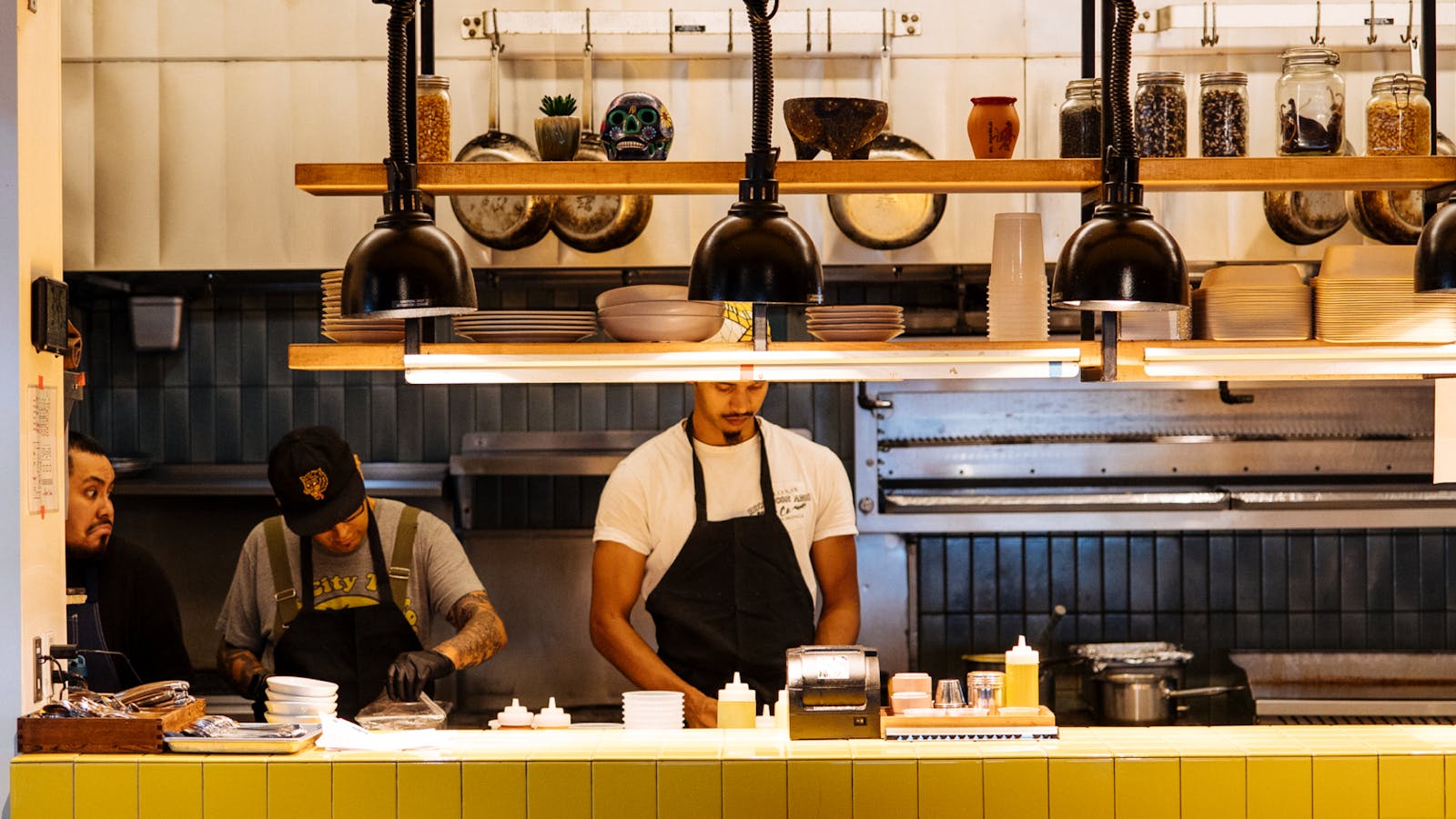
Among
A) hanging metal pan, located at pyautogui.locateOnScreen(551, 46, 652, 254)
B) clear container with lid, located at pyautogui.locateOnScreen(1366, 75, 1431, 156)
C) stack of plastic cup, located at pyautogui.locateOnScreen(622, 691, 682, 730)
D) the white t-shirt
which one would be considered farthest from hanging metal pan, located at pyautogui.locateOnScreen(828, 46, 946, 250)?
stack of plastic cup, located at pyautogui.locateOnScreen(622, 691, 682, 730)

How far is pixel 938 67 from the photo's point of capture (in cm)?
468

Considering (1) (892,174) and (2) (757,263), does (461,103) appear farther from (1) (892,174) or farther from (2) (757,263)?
(2) (757,263)

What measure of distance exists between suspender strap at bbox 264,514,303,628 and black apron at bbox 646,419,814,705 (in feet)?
3.24

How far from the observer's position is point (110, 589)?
13.0 feet

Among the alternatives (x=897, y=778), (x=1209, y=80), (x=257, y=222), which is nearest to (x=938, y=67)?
(x=1209, y=80)

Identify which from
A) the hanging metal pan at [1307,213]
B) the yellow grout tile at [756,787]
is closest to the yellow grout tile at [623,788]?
the yellow grout tile at [756,787]

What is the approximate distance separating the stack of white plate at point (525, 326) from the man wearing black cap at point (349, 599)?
0.81 meters

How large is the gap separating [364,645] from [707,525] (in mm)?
1009

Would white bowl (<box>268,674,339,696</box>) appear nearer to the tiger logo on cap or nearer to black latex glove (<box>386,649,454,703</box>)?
black latex glove (<box>386,649,454,703</box>)

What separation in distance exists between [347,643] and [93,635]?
0.66 m

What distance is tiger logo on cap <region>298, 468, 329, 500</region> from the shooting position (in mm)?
3732

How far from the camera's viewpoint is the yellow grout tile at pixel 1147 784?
2.93m

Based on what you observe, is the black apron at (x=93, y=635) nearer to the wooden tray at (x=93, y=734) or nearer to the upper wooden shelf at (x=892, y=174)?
the wooden tray at (x=93, y=734)

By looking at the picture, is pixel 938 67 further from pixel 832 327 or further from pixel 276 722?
pixel 276 722
